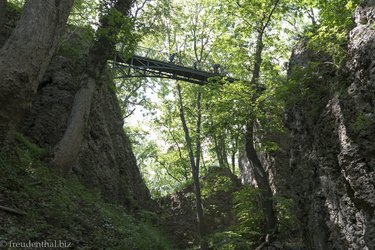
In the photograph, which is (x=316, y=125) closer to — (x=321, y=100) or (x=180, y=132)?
(x=321, y=100)

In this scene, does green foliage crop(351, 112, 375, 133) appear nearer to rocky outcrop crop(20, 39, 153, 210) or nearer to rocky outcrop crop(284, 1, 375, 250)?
rocky outcrop crop(284, 1, 375, 250)

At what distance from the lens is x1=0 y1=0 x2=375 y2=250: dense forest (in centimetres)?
547

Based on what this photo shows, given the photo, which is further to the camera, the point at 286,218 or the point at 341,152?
the point at 286,218

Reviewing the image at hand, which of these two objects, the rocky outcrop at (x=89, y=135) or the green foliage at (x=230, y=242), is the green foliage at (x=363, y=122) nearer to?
the green foliage at (x=230, y=242)

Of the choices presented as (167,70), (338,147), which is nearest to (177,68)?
(167,70)

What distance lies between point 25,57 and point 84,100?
12.3 feet

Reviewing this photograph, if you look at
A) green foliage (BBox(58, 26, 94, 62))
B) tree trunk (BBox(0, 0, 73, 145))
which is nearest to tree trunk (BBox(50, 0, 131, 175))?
green foliage (BBox(58, 26, 94, 62))

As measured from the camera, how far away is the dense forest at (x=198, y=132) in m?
5.47

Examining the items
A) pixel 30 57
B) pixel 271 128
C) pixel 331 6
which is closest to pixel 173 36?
pixel 271 128

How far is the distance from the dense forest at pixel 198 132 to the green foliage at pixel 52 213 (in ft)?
0.09

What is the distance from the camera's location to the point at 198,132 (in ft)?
53.3

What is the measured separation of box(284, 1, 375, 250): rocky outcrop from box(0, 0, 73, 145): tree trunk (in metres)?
5.43

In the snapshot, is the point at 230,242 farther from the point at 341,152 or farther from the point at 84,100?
the point at 84,100

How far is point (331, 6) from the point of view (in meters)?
10.3
